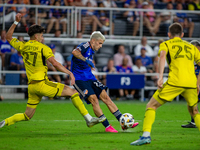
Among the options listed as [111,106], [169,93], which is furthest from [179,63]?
[111,106]

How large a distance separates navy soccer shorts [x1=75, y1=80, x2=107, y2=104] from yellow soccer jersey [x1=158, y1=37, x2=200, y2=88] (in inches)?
85.8

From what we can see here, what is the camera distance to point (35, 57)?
6.78 metres

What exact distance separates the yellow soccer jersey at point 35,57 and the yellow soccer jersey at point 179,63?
224cm

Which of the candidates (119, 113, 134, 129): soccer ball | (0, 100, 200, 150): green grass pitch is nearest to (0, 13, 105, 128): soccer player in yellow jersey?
(0, 100, 200, 150): green grass pitch

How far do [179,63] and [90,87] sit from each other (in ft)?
7.88

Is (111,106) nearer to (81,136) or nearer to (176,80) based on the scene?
(81,136)

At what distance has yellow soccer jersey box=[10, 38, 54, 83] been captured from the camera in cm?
676

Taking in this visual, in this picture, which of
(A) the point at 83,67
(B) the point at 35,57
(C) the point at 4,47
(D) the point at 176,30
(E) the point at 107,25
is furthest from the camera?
(E) the point at 107,25

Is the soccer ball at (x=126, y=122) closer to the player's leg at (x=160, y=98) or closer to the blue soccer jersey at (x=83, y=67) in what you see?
the blue soccer jersey at (x=83, y=67)

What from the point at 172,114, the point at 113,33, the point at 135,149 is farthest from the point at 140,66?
the point at 135,149

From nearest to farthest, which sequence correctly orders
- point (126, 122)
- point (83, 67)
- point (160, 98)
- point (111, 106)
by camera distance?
point (160, 98), point (126, 122), point (111, 106), point (83, 67)

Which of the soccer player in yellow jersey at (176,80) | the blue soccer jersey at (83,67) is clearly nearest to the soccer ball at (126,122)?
the blue soccer jersey at (83,67)

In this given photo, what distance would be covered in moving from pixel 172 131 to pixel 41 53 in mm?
3205

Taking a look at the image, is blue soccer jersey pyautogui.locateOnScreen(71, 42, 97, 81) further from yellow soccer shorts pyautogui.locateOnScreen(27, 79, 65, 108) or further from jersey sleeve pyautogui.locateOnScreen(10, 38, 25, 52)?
jersey sleeve pyautogui.locateOnScreen(10, 38, 25, 52)
